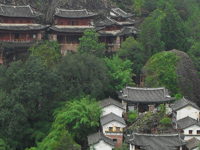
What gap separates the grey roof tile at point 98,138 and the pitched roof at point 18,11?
2106 cm

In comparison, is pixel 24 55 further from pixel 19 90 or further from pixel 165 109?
pixel 165 109

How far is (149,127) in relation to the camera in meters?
40.1

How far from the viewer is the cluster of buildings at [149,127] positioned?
3684 centimetres

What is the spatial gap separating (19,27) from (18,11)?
2357mm

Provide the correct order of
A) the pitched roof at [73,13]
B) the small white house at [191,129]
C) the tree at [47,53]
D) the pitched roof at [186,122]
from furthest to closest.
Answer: the pitched roof at [73,13] → the tree at [47,53] → the pitched roof at [186,122] → the small white house at [191,129]

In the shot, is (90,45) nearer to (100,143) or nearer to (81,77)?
(81,77)

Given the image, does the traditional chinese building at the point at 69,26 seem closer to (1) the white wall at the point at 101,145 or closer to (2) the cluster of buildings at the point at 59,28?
(2) the cluster of buildings at the point at 59,28

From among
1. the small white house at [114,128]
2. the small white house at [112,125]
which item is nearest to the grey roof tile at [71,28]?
the small white house at [114,128]

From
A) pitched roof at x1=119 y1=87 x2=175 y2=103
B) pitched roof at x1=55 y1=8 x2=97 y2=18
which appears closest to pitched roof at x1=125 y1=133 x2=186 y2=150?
pitched roof at x1=119 y1=87 x2=175 y2=103

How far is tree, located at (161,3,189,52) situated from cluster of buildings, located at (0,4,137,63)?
17.3 feet

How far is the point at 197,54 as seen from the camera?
56.8 m

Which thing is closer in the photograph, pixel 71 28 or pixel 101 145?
pixel 101 145

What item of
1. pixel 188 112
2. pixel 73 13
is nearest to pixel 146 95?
pixel 188 112

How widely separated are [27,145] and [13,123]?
10.9ft
